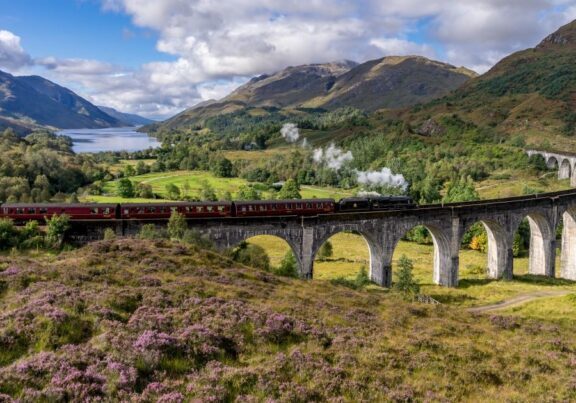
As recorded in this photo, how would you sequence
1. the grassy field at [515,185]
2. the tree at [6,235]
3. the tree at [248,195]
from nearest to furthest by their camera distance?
the tree at [6,235]
the tree at [248,195]
the grassy field at [515,185]

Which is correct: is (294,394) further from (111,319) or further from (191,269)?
(191,269)

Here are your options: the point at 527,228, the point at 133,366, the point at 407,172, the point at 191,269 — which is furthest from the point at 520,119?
the point at 133,366

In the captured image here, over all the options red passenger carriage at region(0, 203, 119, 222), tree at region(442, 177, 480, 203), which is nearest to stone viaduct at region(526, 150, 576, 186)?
tree at region(442, 177, 480, 203)

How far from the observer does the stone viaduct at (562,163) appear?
10876cm

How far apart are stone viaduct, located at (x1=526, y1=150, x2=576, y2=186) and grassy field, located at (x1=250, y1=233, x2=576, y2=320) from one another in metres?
49.7

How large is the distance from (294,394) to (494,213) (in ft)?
151

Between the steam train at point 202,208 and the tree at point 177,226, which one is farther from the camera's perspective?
the steam train at point 202,208

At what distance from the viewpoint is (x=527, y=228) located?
78750mm

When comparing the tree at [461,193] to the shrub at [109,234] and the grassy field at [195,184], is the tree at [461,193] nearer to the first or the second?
the grassy field at [195,184]

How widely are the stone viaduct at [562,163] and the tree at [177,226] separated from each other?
10190cm

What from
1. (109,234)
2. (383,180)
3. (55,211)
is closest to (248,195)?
(383,180)

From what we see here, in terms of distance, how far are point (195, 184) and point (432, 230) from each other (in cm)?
8285

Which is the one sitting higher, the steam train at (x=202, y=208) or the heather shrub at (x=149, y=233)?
the steam train at (x=202, y=208)

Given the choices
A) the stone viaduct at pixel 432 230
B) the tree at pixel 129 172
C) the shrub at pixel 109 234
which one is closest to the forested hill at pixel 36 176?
the tree at pixel 129 172
